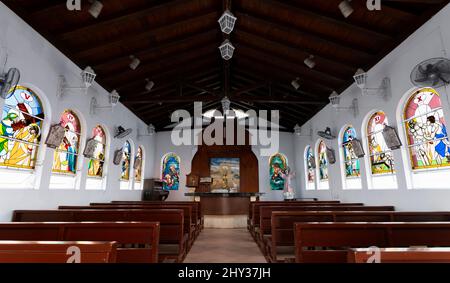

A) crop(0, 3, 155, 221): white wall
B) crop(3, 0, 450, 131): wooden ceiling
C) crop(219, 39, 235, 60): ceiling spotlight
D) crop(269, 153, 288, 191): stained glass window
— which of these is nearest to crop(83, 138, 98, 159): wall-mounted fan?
crop(0, 3, 155, 221): white wall

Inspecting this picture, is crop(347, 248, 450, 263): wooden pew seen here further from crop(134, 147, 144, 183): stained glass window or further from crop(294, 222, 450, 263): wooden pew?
crop(134, 147, 144, 183): stained glass window

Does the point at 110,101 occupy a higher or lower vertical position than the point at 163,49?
lower

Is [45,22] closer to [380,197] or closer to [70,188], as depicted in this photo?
[70,188]

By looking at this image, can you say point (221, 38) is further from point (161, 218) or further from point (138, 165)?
point (138, 165)

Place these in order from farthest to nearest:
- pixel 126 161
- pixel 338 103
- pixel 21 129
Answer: pixel 126 161, pixel 338 103, pixel 21 129

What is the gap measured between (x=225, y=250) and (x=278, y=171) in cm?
627

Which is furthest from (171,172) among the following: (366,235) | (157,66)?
(366,235)

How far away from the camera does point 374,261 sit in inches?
36.8

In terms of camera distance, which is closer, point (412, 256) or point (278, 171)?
point (412, 256)

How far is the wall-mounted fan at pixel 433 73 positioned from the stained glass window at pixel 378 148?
1311mm

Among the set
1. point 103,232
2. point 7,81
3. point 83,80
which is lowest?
point 103,232

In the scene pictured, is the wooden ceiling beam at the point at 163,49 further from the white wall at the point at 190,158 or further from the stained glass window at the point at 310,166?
the white wall at the point at 190,158

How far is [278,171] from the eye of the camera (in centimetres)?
971

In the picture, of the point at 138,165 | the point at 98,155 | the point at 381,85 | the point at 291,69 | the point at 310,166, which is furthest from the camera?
the point at 310,166
